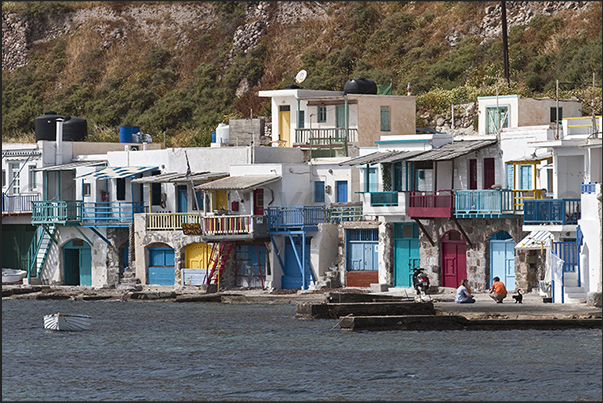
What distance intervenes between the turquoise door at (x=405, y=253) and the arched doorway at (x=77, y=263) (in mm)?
17094

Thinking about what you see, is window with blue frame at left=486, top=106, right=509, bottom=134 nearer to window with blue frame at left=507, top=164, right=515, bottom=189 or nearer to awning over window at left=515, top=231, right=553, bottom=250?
window with blue frame at left=507, top=164, right=515, bottom=189

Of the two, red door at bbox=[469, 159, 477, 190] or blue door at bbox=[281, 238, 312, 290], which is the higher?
red door at bbox=[469, 159, 477, 190]

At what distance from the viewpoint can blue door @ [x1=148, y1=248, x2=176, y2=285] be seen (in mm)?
59500

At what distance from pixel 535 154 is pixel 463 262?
5.42 m

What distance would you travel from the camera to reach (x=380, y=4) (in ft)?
310

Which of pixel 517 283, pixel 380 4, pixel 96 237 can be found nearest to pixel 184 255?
pixel 96 237

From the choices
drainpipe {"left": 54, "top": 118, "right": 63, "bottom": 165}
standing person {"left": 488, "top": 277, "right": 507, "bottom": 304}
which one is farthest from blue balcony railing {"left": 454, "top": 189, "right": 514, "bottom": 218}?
drainpipe {"left": 54, "top": 118, "right": 63, "bottom": 165}

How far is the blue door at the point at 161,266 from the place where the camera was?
59500 millimetres

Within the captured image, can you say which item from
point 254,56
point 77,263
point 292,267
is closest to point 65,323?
point 292,267

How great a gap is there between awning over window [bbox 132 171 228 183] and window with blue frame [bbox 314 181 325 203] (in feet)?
14.1

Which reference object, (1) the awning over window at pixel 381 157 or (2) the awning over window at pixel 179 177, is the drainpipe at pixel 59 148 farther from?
(1) the awning over window at pixel 381 157

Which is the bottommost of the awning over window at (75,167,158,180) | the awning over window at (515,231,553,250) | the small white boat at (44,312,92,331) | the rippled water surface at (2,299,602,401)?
the rippled water surface at (2,299,602,401)

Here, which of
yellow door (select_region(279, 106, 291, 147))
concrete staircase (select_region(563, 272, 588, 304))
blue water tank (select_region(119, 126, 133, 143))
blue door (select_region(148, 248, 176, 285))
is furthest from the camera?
blue water tank (select_region(119, 126, 133, 143))

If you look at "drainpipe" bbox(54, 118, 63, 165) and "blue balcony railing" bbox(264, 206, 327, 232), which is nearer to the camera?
"blue balcony railing" bbox(264, 206, 327, 232)
